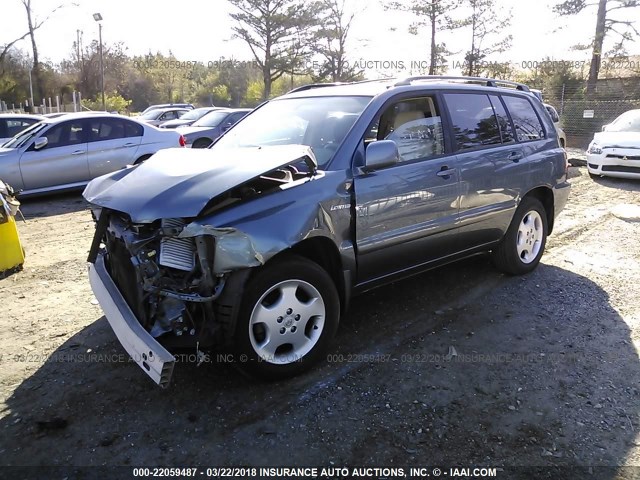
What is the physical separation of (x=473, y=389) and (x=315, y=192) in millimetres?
1599

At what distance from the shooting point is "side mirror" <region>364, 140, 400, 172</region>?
346 cm

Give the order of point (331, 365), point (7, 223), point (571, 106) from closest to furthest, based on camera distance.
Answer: point (331, 365), point (7, 223), point (571, 106)

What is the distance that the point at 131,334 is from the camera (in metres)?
2.89

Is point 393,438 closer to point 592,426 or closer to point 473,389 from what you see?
point 473,389

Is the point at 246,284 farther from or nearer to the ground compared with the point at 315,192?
nearer to the ground

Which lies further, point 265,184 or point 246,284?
point 265,184

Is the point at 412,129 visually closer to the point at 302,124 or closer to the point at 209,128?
the point at 302,124

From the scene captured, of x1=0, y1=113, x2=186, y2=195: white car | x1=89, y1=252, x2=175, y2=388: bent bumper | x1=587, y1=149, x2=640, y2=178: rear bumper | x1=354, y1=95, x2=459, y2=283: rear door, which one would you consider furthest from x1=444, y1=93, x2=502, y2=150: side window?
x1=587, y1=149, x2=640, y2=178: rear bumper

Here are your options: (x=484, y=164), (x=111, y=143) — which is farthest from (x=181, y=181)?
(x=111, y=143)

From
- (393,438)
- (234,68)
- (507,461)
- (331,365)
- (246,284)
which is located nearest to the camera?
(507,461)

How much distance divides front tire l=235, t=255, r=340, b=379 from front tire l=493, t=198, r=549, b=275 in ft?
7.85

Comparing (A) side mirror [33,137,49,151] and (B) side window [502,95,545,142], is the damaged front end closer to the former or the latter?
(B) side window [502,95,545,142]

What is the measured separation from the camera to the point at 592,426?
2850mm

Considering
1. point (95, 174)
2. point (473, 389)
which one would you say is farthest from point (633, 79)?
point (473, 389)
